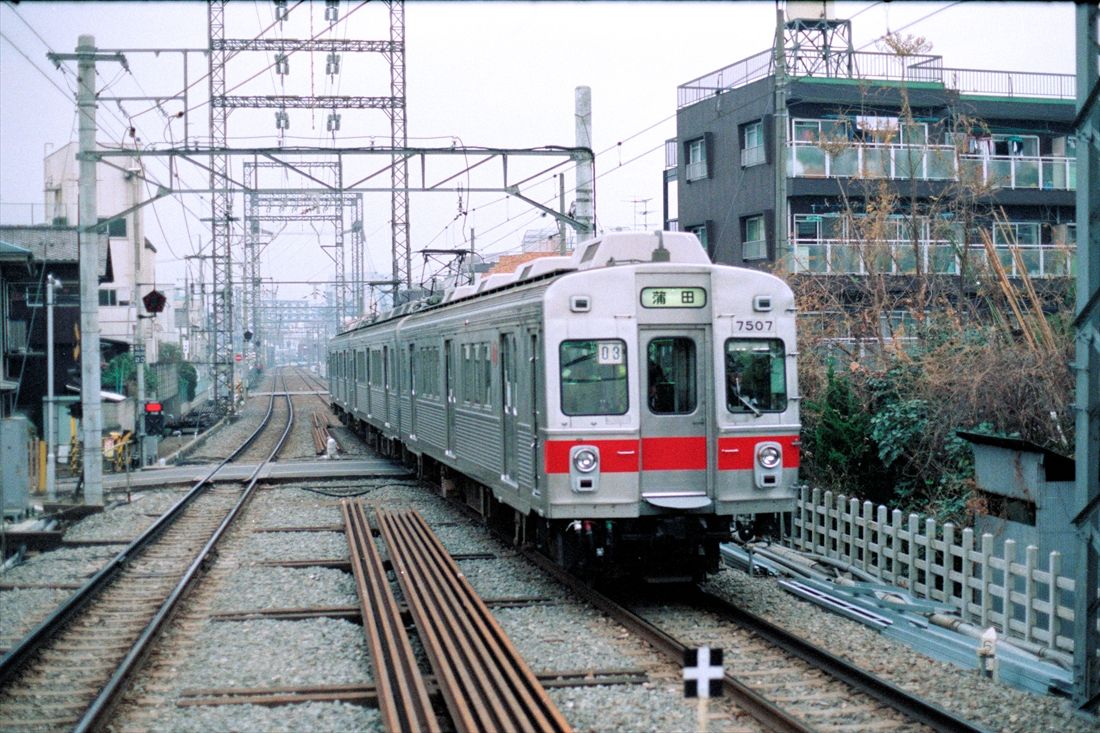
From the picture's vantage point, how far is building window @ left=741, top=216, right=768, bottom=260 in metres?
24.4

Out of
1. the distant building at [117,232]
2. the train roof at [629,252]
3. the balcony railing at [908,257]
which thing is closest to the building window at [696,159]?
the balcony railing at [908,257]

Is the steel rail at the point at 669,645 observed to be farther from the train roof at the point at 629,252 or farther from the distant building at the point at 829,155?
the distant building at the point at 829,155

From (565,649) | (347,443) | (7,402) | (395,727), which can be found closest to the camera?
(395,727)

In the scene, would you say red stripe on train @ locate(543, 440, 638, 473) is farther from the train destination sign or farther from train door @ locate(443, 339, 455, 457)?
train door @ locate(443, 339, 455, 457)

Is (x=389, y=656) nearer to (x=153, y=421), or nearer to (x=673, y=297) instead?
(x=673, y=297)

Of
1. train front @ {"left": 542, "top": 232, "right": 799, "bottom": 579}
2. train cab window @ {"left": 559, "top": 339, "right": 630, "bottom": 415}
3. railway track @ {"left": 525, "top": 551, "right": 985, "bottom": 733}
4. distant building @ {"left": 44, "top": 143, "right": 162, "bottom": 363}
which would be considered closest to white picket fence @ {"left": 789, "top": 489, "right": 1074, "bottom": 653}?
train front @ {"left": 542, "top": 232, "right": 799, "bottom": 579}

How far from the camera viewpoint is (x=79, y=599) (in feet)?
30.2

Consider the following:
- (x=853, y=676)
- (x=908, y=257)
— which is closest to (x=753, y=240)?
(x=908, y=257)

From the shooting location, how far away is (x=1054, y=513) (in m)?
8.53

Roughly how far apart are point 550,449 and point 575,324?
966mm

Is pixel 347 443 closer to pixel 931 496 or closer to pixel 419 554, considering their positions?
pixel 419 554

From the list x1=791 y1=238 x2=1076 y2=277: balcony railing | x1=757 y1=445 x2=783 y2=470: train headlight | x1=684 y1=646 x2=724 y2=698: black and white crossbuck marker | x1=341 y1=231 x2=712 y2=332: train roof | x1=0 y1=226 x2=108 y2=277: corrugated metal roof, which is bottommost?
x1=684 y1=646 x2=724 y2=698: black and white crossbuck marker

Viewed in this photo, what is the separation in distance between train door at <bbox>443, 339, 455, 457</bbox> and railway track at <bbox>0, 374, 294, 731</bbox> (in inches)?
110

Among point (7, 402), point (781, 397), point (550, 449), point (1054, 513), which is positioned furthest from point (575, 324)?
point (7, 402)
